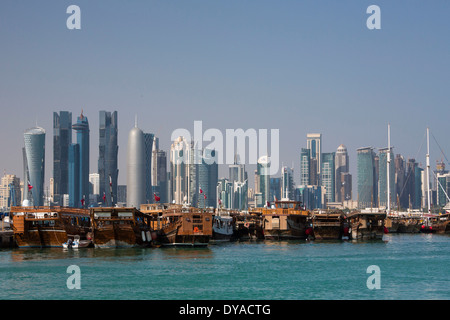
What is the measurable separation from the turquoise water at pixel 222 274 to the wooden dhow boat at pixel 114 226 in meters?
1.24

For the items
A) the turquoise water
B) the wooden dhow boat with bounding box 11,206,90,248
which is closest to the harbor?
the wooden dhow boat with bounding box 11,206,90,248

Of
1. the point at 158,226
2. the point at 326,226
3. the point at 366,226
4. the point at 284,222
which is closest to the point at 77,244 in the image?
the point at 158,226

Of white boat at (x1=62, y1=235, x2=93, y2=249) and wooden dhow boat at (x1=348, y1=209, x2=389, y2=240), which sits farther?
wooden dhow boat at (x1=348, y1=209, x2=389, y2=240)

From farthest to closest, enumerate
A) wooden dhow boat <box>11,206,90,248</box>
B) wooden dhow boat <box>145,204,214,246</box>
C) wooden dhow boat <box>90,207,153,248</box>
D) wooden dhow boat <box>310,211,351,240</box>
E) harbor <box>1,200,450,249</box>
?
1. wooden dhow boat <box>310,211,351,240</box>
2. wooden dhow boat <box>11,206,90,248</box>
3. wooden dhow boat <box>145,204,214,246</box>
4. harbor <box>1,200,450,249</box>
5. wooden dhow boat <box>90,207,153,248</box>

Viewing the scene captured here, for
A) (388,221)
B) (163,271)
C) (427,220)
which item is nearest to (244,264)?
(163,271)

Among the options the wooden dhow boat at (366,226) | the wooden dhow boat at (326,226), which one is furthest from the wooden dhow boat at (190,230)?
the wooden dhow boat at (366,226)

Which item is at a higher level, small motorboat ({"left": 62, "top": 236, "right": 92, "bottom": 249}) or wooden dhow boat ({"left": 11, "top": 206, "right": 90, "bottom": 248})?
wooden dhow boat ({"left": 11, "top": 206, "right": 90, "bottom": 248})

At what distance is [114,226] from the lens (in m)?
78.3

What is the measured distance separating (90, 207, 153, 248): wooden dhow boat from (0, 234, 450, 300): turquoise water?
48.7 inches

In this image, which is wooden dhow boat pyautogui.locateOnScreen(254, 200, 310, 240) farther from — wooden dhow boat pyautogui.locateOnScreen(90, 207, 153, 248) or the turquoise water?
wooden dhow boat pyautogui.locateOnScreen(90, 207, 153, 248)

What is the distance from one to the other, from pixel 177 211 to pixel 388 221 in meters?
78.8

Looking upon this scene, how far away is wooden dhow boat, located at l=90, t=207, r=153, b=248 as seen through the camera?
77.7 m

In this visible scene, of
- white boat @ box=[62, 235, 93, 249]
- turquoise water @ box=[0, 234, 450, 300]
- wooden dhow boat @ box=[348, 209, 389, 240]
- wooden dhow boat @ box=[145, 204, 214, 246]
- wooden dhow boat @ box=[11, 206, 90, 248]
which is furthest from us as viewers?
wooden dhow boat @ box=[348, 209, 389, 240]

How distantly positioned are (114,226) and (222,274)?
2549cm
